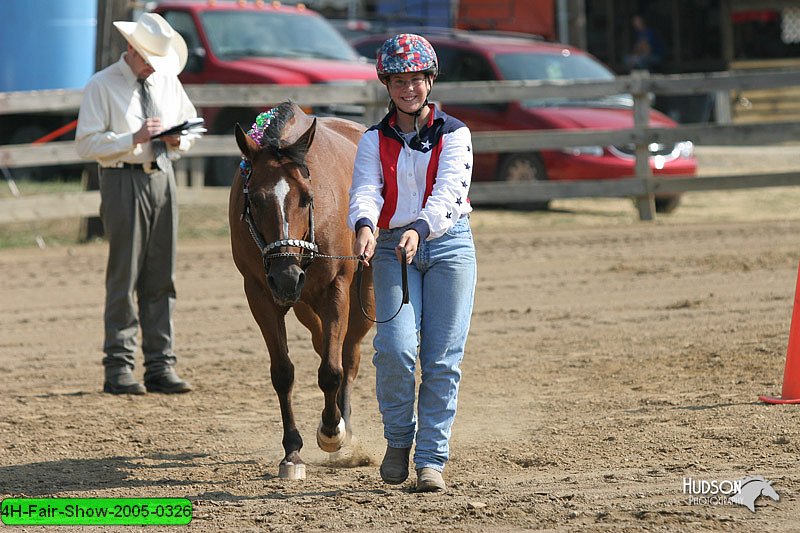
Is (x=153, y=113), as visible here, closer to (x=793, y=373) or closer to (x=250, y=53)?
(x=793, y=373)

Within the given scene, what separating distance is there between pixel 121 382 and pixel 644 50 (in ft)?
61.1

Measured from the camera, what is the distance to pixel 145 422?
22.6 feet

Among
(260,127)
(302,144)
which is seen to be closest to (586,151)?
(260,127)

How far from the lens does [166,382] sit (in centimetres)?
761

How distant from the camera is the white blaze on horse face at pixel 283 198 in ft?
17.3

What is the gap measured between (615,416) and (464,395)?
1095mm

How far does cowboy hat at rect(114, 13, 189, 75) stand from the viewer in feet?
24.2

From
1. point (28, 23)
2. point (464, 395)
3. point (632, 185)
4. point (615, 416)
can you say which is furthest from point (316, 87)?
point (615, 416)

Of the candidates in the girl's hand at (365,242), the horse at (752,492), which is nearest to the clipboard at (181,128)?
the girl's hand at (365,242)

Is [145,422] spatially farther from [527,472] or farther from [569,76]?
[569,76]

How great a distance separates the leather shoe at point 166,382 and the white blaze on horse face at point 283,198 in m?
2.65

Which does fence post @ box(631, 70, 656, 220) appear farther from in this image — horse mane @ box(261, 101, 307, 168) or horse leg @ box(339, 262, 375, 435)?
horse mane @ box(261, 101, 307, 168)

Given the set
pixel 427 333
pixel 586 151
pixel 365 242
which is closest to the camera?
pixel 365 242

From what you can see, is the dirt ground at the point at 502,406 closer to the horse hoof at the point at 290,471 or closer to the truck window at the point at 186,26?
the horse hoof at the point at 290,471
